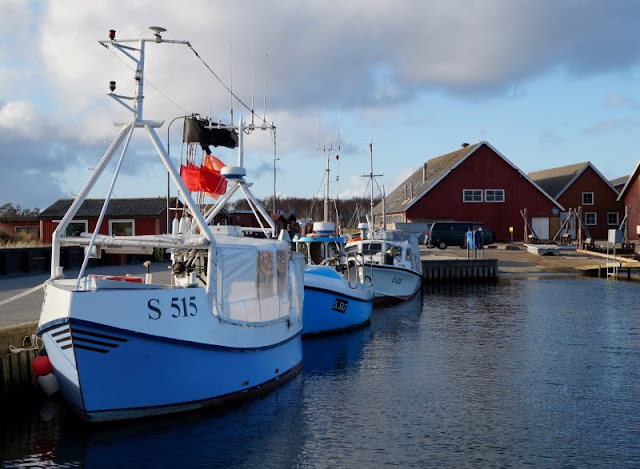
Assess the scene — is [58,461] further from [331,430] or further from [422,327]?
[422,327]

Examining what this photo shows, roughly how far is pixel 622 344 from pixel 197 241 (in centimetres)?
1402

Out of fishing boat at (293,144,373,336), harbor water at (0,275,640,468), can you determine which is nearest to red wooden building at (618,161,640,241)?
harbor water at (0,275,640,468)

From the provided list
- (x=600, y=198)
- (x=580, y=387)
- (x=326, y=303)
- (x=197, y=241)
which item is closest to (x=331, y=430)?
(x=197, y=241)

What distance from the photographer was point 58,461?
12.0 metres

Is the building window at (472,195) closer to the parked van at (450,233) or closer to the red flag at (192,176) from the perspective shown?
the parked van at (450,233)

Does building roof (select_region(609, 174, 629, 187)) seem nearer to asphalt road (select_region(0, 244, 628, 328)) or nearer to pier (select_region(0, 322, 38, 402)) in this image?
asphalt road (select_region(0, 244, 628, 328))

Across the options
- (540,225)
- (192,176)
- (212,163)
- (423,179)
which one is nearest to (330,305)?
(212,163)

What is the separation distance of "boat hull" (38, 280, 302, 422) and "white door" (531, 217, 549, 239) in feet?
181

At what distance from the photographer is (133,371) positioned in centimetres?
1264

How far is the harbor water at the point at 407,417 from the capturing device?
12352mm

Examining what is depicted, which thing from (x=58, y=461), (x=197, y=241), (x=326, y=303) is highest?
(x=197, y=241)

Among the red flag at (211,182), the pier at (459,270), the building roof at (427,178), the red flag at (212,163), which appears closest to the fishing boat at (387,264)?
the pier at (459,270)

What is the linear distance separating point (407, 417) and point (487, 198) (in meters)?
53.1

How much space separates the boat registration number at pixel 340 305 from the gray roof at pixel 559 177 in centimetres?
5238
